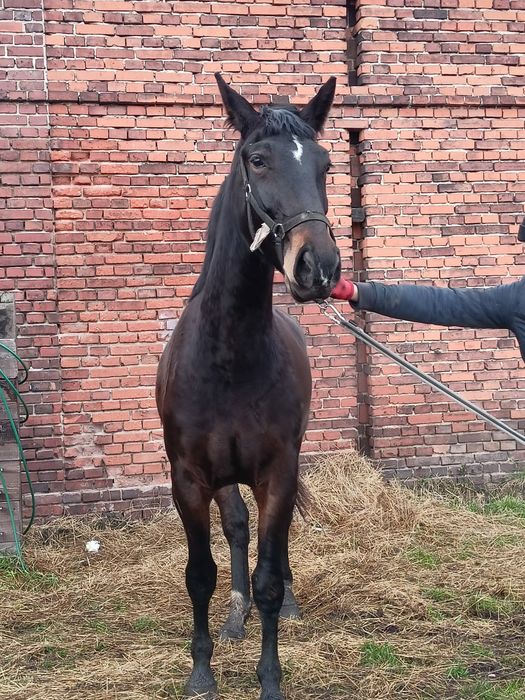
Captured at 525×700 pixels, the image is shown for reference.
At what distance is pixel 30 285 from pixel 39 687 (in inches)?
133

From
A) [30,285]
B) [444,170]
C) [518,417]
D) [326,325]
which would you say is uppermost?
[444,170]

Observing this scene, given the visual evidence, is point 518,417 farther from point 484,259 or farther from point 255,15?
point 255,15

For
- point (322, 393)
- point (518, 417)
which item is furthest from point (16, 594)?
point (518, 417)

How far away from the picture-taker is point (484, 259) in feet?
22.2

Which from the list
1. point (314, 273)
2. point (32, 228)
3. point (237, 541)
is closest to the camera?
point (314, 273)

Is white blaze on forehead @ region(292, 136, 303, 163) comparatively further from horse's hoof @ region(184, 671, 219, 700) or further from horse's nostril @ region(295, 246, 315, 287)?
horse's hoof @ region(184, 671, 219, 700)

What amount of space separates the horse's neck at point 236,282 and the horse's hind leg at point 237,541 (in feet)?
4.90

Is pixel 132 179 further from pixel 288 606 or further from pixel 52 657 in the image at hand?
pixel 52 657

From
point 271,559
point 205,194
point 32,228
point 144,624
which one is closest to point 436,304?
point 271,559

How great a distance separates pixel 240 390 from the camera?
10.4ft

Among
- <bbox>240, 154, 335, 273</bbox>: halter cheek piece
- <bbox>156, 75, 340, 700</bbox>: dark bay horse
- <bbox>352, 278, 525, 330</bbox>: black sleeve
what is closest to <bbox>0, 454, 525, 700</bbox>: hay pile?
<bbox>156, 75, 340, 700</bbox>: dark bay horse

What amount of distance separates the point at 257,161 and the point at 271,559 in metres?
1.71

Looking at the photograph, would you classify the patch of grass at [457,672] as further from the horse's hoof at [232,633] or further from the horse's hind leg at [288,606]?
the horse's hoof at [232,633]

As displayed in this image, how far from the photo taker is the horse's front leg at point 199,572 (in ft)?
10.9
